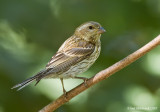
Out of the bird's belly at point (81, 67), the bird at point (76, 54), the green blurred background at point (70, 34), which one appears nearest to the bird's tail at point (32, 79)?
the bird at point (76, 54)

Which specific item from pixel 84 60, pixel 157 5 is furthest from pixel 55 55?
pixel 157 5

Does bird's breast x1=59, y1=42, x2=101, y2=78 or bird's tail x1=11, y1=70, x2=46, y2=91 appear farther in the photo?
bird's breast x1=59, y1=42, x2=101, y2=78

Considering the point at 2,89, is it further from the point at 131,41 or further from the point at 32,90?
the point at 131,41

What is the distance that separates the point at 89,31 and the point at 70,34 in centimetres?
31

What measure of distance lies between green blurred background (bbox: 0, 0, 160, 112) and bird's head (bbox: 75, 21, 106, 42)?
9 centimetres

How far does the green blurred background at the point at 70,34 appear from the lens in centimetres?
467

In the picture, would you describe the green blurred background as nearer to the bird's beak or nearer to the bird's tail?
the bird's beak

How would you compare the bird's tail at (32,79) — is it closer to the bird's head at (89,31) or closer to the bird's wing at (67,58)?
the bird's wing at (67,58)

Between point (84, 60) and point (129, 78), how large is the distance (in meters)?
0.66

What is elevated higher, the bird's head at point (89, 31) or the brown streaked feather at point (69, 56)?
the bird's head at point (89, 31)

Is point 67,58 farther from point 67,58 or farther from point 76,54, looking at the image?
point 76,54

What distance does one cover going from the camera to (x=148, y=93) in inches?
187

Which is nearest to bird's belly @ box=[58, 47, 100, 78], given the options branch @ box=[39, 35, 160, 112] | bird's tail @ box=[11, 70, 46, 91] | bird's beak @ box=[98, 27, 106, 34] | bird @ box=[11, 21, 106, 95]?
bird @ box=[11, 21, 106, 95]

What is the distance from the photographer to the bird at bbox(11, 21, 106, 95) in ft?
15.9
